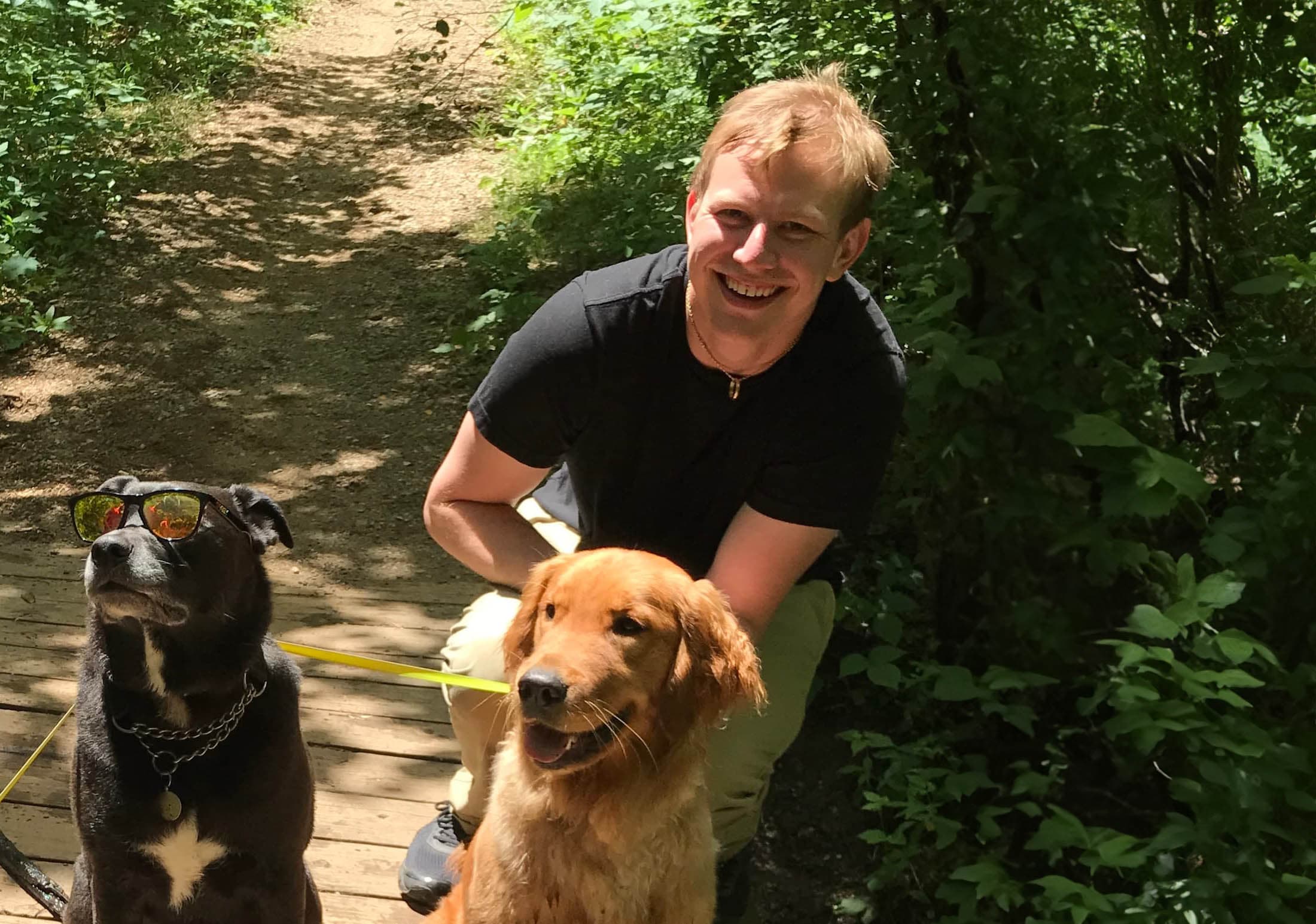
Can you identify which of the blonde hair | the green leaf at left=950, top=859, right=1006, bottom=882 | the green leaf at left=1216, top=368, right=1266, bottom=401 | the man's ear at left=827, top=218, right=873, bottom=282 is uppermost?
the blonde hair

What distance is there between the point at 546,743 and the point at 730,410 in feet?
2.96

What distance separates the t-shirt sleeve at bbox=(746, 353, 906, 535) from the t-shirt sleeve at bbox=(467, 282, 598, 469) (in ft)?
1.53

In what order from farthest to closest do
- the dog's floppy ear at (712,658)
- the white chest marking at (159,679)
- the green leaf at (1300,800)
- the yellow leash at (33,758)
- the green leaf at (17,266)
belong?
1. the green leaf at (17,266)
2. the yellow leash at (33,758)
3. the green leaf at (1300,800)
4. the white chest marking at (159,679)
5. the dog's floppy ear at (712,658)

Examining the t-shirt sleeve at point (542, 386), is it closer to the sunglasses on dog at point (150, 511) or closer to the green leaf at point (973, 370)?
the sunglasses on dog at point (150, 511)

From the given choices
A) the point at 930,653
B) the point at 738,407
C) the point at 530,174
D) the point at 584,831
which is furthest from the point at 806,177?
the point at 530,174

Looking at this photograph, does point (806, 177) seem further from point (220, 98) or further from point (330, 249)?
point (220, 98)

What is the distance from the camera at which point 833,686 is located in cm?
450

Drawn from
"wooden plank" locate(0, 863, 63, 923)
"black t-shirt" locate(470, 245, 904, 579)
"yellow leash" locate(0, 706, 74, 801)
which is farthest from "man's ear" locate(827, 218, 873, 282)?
"wooden plank" locate(0, 863, 63, 923)

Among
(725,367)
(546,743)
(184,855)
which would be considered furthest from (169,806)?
(725,367)

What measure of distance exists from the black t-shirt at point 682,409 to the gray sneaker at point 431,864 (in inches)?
38.6

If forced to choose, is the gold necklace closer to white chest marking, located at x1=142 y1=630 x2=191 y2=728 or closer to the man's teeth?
the man's teeth

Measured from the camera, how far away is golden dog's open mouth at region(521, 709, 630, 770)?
7.52 ft

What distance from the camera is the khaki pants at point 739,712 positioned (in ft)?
9.64

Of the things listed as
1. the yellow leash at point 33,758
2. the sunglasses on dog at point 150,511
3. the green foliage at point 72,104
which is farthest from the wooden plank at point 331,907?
the green foliage at point 72,104
